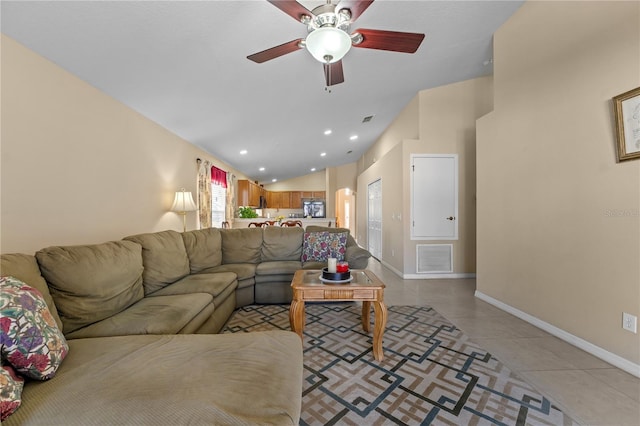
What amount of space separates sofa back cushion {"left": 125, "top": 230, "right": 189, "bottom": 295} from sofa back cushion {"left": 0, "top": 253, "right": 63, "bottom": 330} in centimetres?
84

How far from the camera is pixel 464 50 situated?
3.43 m

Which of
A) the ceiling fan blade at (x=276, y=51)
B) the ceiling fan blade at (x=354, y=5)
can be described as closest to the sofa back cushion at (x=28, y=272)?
the ceiling fan blade at (x=276, y=51)

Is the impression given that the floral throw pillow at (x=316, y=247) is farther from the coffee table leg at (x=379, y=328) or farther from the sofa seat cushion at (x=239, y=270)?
the coffee table leg at (x=379, y=328)

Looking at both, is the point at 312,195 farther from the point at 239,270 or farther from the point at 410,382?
the point at 410,382

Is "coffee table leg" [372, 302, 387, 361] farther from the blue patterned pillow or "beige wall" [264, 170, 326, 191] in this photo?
"beige wall" [264, 170, 326, 191]

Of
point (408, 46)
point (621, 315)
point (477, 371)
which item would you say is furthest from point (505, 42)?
point (477, 371)

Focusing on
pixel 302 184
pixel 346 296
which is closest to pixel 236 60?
pixel 346 296

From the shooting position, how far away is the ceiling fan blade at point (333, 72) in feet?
7.21

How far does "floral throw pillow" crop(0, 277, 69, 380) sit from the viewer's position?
3.27 ft

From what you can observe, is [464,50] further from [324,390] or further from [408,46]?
[324,390]

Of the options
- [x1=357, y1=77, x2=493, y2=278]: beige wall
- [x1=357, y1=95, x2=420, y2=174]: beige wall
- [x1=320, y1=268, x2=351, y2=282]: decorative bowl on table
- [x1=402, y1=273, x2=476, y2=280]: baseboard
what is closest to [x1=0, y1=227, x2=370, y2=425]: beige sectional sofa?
[x1=320, y1=268, x2=351, y2=282]: decorative bowl on table

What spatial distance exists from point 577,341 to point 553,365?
54cm

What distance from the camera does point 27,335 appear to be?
1.05 m

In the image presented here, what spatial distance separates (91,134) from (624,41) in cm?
442
